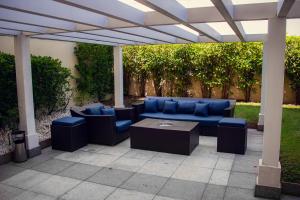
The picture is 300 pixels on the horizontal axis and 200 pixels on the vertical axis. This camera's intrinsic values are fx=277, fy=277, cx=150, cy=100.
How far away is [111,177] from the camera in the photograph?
5.46 meters

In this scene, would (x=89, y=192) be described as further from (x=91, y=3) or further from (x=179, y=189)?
(x=91, y=3)

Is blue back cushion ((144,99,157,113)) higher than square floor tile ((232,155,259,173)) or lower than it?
higher

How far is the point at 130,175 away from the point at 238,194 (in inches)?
81.8

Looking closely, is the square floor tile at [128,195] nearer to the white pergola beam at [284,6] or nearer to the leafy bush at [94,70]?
the white pergola beam at [284,6]

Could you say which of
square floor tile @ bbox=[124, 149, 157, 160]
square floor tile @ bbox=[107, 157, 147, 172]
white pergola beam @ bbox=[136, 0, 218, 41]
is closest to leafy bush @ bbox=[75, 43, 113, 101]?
square floor tile @ bbox=[124, 149, 157, 160]

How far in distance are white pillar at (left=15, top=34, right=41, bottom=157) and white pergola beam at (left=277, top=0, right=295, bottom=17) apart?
17.7ft

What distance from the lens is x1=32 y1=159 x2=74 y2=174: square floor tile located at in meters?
5.83

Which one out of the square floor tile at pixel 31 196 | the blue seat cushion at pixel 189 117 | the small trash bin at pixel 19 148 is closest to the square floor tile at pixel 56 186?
the square floor tile at pixel 31 196

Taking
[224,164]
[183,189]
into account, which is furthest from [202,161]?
[183,189]

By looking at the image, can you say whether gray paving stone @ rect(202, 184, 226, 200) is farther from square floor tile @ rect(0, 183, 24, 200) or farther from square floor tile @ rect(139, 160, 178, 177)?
square floor tile @ rect(0, 183, 24, 200)

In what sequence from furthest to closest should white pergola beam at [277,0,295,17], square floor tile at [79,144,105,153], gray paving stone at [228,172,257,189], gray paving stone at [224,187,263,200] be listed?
square floor tile at [79,144,105,153] → gray paving stone at [228,172,257,189] → gray paving stone at [224,187,263,200] → white pergola beam at [277,0,295,17]

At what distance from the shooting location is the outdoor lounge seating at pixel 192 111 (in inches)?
321

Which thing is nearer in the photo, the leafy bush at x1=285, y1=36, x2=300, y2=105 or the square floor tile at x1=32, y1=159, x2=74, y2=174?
the square floor tile at x1=32, y1=159, x2=74, y2=174

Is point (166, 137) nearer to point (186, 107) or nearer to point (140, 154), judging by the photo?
point (140, 154)
